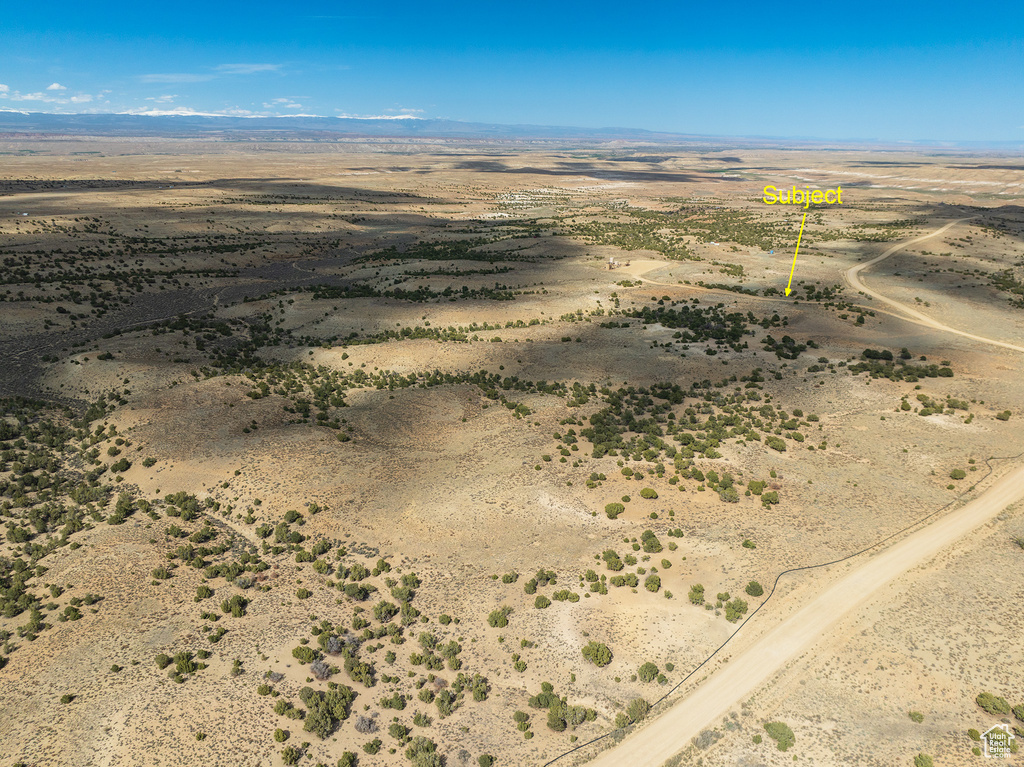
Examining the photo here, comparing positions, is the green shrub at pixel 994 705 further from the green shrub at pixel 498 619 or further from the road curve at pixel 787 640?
the green shrub at pixel 498 619

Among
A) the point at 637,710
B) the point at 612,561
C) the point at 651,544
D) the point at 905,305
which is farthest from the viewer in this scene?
the point at 905,305

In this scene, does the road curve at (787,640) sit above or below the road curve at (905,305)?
below

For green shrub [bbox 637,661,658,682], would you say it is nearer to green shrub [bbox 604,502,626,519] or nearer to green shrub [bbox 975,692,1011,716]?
green shrub [bbox 604,502,626,519]

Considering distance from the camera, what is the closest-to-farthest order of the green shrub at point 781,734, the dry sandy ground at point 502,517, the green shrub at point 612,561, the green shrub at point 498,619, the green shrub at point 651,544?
the green shrub at point 781,734
the dry sandy ground at point 502,517
the green shrub at point 498,619
the green shrub at point 612,561
the green shrub at point 651,544

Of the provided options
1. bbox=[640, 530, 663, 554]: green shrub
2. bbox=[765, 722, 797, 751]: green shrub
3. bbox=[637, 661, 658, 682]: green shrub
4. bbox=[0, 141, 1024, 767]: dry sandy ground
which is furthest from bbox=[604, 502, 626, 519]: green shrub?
bbox=[765, 722, 797, 751]: green shrub

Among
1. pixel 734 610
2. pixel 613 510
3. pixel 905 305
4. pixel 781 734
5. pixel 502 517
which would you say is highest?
pixel 905 305

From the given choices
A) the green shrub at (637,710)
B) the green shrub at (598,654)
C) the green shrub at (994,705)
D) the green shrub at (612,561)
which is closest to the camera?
the green shrub at (994,705)

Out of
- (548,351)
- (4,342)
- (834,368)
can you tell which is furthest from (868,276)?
(4,342)

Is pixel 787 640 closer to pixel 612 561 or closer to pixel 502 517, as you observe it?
pixel 612 561

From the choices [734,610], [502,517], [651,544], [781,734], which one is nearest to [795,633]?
[734,610]

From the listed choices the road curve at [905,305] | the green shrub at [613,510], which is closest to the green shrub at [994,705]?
the green shrub at [613,510]
